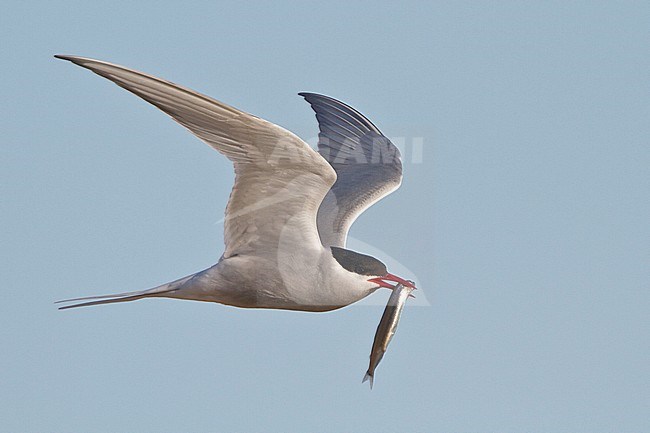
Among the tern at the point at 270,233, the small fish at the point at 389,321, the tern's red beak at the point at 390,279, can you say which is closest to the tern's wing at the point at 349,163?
the tern at the point at 270,233

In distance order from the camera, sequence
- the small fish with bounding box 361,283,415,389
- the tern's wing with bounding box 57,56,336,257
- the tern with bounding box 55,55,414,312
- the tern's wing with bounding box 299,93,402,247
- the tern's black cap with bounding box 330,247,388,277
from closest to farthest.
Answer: the tern's wing with bounding box 57,56,336,257, the tern with bounding box 55,55,414,312, the tern's black cap with bounding box 330,247,388,277, the small fish with bounding box 361,283,415,389, the tern's wing with bounding box 299,93,402,247

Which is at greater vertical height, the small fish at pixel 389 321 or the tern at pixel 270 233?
the tern at pixel 270 233

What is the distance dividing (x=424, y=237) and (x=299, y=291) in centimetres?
237

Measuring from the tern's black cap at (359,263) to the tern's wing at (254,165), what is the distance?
281 mm

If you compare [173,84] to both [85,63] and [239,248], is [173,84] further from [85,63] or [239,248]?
[239,248]

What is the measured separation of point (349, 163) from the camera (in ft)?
38.9

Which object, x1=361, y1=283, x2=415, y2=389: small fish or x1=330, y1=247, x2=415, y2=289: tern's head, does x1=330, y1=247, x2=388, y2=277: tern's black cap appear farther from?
x1=361, y1=283, x2=415, y2=389: small fish

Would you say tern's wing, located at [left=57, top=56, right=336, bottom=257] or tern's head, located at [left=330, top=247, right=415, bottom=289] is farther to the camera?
tern's head, located at [left=330, top=247, right=415, bottom=289]

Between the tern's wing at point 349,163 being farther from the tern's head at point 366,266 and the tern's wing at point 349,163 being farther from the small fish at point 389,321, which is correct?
the small fish at point 389,321

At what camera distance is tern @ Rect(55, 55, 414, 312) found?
794 centimetres

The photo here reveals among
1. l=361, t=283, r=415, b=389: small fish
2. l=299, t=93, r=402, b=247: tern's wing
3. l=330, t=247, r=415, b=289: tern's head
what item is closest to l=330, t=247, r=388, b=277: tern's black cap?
l=330, t=247, r=415, b=289: tern's head

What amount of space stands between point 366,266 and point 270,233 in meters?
0.88

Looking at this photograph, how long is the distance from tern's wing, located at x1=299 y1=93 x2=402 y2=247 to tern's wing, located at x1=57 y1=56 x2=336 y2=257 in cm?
129

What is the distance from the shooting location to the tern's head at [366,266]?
921cm
